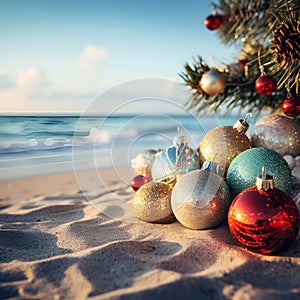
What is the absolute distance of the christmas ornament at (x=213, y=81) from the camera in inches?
89.9

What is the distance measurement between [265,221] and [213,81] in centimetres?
136

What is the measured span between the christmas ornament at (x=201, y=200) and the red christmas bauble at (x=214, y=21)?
1616 millimetres

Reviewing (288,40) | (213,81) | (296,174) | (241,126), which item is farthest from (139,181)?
(288,40)

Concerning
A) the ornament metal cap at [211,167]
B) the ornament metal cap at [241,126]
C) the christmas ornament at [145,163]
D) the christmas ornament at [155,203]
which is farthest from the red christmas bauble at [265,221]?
the christmas ornament at [145,163]

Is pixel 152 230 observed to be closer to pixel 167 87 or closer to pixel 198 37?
pixel 167 87

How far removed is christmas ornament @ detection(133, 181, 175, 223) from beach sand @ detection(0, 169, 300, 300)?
1.9 inches

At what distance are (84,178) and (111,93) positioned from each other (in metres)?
1.46

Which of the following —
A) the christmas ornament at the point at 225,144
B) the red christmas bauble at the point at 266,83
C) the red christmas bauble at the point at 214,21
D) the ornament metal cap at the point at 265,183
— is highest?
the red christmas bauble at the point at 214,21

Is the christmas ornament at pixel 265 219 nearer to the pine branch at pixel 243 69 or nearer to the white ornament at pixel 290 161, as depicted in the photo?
the white ornament at pixel 290 161

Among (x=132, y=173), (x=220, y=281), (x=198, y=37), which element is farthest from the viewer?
(x=198, y=37)

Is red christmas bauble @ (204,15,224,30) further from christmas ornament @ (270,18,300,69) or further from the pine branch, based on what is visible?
christmas ornament @ (270,18,300,69)

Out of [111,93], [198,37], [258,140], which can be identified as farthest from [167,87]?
[198,37]

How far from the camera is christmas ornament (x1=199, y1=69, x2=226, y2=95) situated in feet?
7.49

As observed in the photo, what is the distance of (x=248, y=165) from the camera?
5.08 feet
